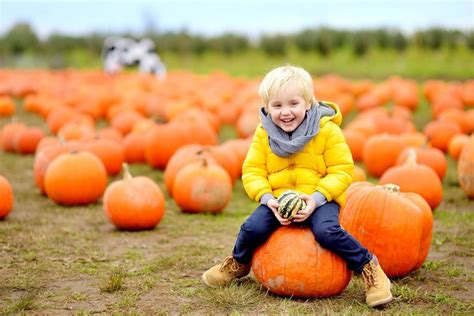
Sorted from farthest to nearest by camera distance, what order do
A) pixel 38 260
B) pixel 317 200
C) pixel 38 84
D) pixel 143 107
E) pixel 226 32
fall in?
1. pixel 226 32
2. pixel 38 84
3. pixel 143 107
4. pixel 38 260
5. pixel 317 200

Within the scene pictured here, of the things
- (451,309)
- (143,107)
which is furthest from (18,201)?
(143,107)

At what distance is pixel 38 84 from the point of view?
18203mm

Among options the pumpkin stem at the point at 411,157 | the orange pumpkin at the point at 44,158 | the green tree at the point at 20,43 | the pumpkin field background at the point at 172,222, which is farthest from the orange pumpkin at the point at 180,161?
the green tree at the point at 20,43

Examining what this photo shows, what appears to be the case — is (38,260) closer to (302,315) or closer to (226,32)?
(302,315)

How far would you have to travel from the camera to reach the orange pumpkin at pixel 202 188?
23.0 ft

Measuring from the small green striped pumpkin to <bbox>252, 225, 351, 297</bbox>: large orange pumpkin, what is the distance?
200 mm

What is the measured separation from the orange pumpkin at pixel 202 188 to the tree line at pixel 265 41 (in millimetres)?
19514

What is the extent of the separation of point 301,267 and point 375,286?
0.46 metres

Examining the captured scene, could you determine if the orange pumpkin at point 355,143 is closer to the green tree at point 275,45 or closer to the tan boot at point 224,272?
the tan boot at point 224,272

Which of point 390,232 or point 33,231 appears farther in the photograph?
point 33,231

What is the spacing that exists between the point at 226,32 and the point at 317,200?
30.2 meters

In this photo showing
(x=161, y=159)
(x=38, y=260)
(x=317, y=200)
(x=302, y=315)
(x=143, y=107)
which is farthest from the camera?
(x=143, y=107)

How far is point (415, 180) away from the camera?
673 cm

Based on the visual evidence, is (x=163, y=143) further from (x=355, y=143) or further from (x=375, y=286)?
(x=375, y=286)
